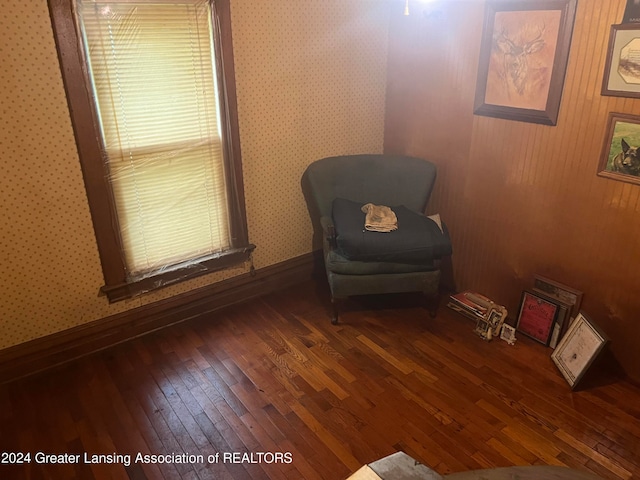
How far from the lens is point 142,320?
286cm

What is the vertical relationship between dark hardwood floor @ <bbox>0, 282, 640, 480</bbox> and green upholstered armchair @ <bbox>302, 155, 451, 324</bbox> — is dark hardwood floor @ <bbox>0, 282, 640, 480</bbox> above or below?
below

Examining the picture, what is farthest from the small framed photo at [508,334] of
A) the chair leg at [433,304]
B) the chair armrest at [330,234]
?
the chair armrest at [330,234]

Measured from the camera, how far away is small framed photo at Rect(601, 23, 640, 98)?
2160 millimetres

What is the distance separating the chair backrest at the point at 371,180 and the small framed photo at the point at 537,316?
846 mm

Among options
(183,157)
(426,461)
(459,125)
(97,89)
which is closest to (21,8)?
(97,89)

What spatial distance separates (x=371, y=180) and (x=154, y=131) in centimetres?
138

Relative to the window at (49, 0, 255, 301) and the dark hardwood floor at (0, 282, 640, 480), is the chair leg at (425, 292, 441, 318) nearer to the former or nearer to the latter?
the dark hardwood floor at (0, 282, 640, 480)

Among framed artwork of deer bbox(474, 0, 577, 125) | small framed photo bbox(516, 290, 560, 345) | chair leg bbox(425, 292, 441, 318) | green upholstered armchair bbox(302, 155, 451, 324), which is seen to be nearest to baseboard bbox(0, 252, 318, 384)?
green upholstered armchair bbox(302, 155, 451, 324)

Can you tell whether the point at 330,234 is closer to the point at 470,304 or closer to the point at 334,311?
the point at 334,311

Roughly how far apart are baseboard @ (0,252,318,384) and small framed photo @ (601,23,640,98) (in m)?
2.06

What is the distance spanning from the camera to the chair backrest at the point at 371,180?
3.13 meters

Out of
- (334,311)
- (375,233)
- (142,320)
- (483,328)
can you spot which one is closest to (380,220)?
(375,233)

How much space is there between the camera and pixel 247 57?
277 cm

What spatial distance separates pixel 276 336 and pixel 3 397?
1.40 m
